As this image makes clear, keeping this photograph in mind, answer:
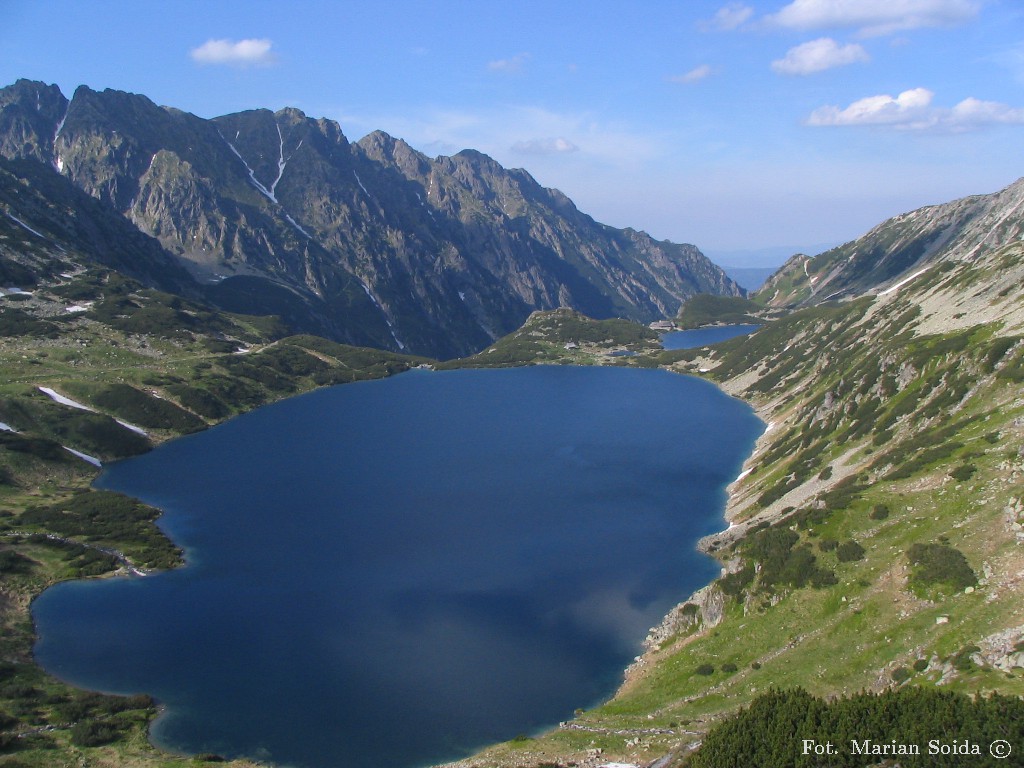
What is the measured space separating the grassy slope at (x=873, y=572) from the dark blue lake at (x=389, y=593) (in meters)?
6.23

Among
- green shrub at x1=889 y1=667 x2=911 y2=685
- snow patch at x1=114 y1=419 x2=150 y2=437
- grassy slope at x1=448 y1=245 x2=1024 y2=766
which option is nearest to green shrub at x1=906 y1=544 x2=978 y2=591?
grassy slope at x1=448 y1=245 x2=1024 y2=766

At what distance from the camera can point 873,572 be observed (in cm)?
5878

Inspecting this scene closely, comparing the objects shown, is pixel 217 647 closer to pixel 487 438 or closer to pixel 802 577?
pixel 802 577

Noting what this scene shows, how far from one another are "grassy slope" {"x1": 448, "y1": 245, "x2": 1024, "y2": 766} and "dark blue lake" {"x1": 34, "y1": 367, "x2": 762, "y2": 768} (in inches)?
245

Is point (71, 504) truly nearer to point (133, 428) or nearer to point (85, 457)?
point (85, 457)

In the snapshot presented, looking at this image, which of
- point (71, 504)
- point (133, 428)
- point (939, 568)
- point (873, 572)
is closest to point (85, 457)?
point (133, 428)

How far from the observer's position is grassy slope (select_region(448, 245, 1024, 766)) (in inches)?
1864

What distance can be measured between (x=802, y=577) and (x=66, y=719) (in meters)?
57.9

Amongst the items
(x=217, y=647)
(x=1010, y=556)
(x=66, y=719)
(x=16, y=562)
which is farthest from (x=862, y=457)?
(x=16, y=562)

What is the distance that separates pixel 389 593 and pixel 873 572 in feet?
150

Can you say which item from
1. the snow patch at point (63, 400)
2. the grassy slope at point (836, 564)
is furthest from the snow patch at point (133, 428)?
the grassy slope at point (836, 564)

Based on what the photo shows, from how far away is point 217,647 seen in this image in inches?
2645

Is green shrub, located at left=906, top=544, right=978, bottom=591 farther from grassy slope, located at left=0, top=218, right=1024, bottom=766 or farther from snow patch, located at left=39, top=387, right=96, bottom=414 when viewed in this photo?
snow patch, located at left=39, top=387, right=96, bottom=414

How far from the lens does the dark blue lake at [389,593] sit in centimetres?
5647
